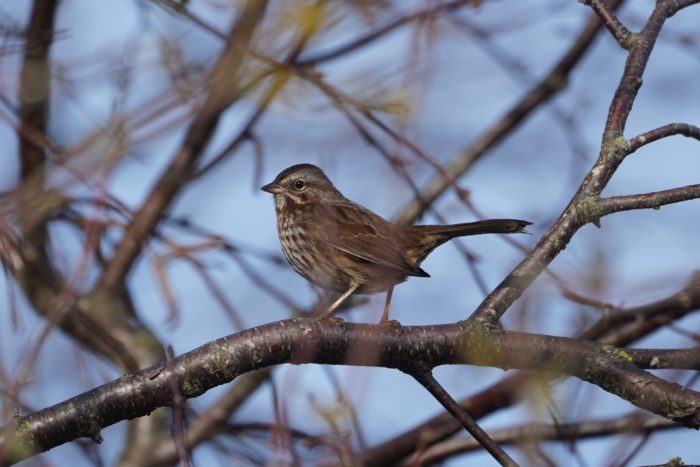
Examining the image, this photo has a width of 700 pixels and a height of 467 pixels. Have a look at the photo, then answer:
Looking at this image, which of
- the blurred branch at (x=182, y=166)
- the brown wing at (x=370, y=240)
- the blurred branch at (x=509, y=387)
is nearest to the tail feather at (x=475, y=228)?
the brown wing at (x=370, y=240)

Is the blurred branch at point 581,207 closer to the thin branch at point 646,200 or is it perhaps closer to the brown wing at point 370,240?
the thin branch at point 646,200

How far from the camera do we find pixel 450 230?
473cm

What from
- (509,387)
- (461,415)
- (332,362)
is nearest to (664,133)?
(461,415)

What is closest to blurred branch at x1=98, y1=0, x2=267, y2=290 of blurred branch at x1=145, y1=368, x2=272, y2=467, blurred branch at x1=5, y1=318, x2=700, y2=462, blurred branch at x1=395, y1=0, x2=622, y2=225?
blurred branch at x1=145, y1=368, x2=272, y2=467

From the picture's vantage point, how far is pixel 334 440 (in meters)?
3.00

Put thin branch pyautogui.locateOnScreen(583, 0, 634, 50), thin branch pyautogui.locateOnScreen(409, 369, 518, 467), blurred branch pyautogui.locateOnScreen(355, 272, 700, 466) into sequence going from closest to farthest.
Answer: thin branch pyautogui.locateOnScreen(409, 369, 518, 467)
thin branch pyautogui.locateOnScreen(583, 0, 634, 50)
blurred branch pyautogui.locateOnScreen(355, 272, 700, 466)

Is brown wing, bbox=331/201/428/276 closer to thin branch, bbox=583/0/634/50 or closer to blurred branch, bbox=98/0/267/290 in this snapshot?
blurred branch, bbox=98/0/267/290

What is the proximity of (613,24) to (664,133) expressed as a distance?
607mm

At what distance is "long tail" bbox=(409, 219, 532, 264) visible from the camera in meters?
4.31

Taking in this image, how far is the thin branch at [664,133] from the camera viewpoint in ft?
12.0

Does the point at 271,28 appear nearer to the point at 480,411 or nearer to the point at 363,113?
the point at 363,113

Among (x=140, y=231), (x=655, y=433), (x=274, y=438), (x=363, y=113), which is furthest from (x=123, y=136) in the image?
(x=655, y=433)

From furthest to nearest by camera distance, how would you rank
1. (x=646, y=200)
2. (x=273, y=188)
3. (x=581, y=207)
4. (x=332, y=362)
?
(x=273, y=188) → (x=581, y=207) → (x=646, y=200) → (x=332, y=362)

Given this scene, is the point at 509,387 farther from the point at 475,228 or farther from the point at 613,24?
the point at 613,24
